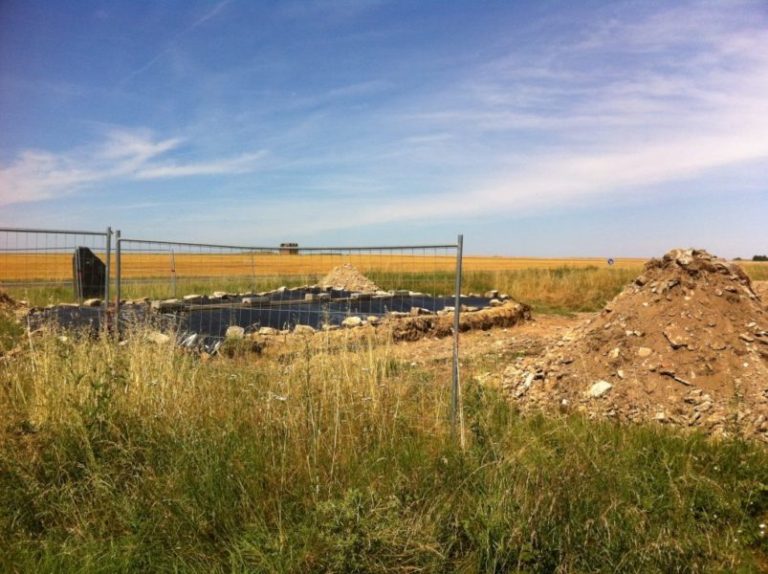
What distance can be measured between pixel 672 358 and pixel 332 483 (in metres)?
4.60

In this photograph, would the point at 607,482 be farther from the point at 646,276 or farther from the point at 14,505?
the point at 646,276

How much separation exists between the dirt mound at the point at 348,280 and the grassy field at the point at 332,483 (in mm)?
12762

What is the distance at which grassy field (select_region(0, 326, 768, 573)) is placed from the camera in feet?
10.00

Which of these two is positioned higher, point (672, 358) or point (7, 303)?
point (672, 358)

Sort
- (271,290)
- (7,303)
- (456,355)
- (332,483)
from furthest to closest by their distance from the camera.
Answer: (271,290), (7,303), (456,355), (332,483)

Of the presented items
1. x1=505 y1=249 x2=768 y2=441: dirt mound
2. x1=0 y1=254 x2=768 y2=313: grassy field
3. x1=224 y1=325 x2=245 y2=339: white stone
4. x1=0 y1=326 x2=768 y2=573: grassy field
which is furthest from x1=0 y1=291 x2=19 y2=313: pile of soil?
x1=505 y1=249 x2=768 y2=441: dirt mound

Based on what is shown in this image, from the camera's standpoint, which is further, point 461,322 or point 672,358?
point 461,322

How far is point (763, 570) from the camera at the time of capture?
11.1 ft

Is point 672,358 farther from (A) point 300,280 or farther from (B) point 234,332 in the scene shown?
(A) point 300,280

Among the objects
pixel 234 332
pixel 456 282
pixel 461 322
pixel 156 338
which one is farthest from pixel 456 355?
pixel 461 322

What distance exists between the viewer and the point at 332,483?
3.58 metres

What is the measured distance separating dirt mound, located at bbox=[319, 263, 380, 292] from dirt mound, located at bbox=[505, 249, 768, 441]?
10.7 meters

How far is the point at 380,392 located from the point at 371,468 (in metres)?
1.06

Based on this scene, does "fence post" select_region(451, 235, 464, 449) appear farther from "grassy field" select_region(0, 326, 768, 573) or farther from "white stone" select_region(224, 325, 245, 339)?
"white stone" select_region(224, 325, 245, 339)
